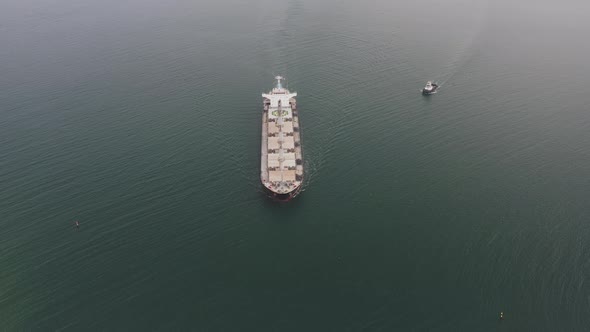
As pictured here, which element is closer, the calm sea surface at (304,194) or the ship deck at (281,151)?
the calm sea surface at (304,194)

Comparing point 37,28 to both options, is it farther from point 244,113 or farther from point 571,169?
point 571,169

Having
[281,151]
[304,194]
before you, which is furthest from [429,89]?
[304,194]

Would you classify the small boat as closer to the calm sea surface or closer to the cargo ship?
the calm sea surface

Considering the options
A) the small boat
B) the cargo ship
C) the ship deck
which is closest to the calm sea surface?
the small boat

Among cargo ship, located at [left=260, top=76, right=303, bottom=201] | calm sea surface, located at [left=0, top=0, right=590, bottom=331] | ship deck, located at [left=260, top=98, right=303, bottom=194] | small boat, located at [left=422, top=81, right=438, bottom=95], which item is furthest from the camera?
small boat, located at [left=422, top=81, right=438, bottom=95]

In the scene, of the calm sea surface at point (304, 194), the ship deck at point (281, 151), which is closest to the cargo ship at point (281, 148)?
the ship deck at point (281, 151)

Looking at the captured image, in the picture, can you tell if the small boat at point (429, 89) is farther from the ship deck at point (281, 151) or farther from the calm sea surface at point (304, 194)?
the ship deck at point (281, 151)
